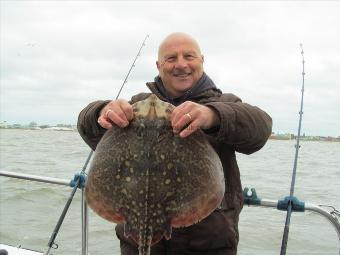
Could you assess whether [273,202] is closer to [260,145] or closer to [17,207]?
[260,145]

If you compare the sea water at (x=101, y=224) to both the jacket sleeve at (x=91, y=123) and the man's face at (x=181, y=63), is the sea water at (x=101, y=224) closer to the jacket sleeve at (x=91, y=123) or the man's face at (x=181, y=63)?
the man's face at (x=181, y=63)

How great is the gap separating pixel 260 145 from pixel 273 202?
864 mm

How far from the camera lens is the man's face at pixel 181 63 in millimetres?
3334

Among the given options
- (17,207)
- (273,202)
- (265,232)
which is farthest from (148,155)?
(17,207)

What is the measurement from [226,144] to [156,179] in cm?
82

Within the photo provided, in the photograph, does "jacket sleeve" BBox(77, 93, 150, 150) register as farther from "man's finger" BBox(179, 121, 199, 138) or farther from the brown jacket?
"man's finger" BBox(179, 121, 199, 138)

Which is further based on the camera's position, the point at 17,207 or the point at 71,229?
the point at 17,207

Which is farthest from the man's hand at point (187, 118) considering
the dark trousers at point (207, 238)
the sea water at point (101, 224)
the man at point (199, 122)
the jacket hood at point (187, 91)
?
the sea water at point (101, 224)

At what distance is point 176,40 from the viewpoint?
3.37 m

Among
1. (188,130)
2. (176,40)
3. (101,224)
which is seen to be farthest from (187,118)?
(101,224)

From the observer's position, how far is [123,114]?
2.55 metres

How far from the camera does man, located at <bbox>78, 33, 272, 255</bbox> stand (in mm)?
2580

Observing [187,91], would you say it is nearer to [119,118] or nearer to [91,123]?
[91,123]

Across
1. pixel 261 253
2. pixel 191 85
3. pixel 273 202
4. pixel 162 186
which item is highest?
pixel 191 85
